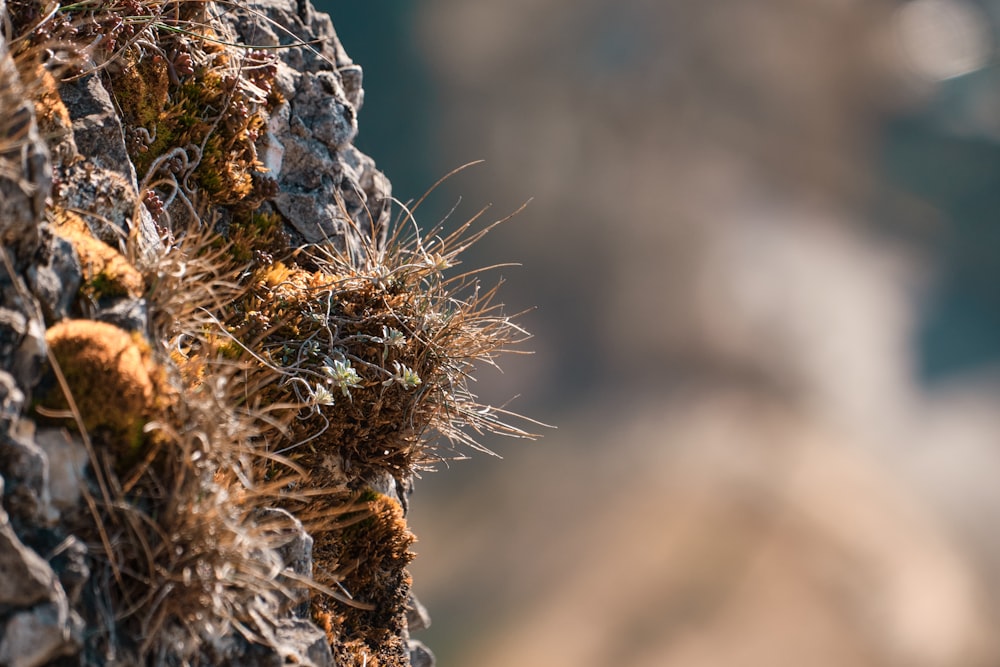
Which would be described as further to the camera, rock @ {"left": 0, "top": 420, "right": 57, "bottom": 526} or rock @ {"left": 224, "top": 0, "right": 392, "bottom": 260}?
rock @ {"left": 224, "top": 0, "right": 392, "bottom": 260}

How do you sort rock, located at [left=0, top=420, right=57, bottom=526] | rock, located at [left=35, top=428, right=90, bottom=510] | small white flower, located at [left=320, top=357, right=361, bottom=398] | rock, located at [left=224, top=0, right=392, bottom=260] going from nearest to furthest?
rock, located at [left=0, top=420, right=57, bottom=526] → rock, located at [left=35, top=428, right=90, bottom=510] → small white flower, located at [left=320, top=357, right=361, bottom=398] → rock, located at [left=224, top=0, right=392, bottom=260]

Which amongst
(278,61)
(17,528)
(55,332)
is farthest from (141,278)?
(278,61)

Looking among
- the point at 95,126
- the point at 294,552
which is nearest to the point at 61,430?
the point at 294,552

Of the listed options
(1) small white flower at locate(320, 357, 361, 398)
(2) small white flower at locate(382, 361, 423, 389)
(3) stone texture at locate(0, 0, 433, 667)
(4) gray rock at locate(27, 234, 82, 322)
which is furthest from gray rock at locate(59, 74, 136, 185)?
(2) small white flower at locate(382, 361, 423, 389)

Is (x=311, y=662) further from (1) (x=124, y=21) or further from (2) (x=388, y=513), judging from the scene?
(1) (x=124, y=21)

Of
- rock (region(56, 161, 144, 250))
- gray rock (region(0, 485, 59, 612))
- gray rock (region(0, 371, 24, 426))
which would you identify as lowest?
gray rock (region(0, 485, 59, 612))

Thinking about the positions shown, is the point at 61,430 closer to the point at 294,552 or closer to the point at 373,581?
the point at 294,552

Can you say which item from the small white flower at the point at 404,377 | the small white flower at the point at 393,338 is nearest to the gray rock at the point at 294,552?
the small white flower at the point at 404,377

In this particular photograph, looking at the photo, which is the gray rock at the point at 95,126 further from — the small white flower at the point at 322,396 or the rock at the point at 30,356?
the small white flower at the point at 322,396

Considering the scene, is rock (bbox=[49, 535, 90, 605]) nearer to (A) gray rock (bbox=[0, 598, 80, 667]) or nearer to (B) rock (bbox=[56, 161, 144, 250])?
(A) gray rock (bbox=[0, 598, 80, 667])
